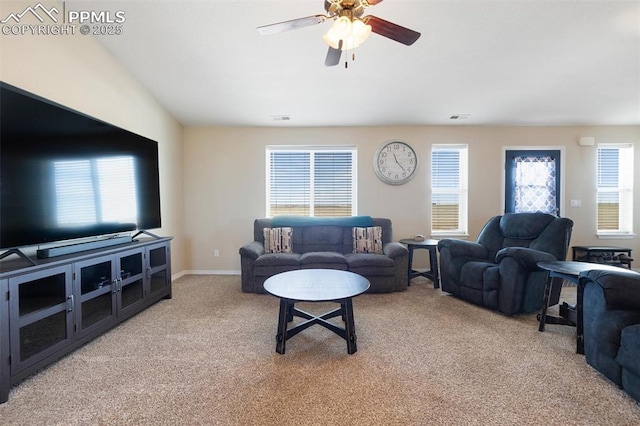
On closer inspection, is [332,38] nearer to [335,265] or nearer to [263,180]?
[335,265]

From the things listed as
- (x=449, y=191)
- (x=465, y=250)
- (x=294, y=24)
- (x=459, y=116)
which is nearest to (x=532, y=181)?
(x=449, y=191)

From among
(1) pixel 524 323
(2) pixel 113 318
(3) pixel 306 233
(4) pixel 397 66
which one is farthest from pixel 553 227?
(2) pixel 113 318

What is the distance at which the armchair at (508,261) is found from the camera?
104 inches

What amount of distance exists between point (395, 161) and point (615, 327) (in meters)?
3.18

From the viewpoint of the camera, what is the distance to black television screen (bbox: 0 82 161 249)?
5.83 ft

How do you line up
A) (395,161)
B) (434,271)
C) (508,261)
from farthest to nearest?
(395,161) → (434,271) → (508,261)

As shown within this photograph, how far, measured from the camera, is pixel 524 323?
254 centimetres

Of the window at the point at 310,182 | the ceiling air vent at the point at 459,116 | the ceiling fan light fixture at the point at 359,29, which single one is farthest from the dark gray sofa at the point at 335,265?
the ceiling fan light fixture at the point at 359,29

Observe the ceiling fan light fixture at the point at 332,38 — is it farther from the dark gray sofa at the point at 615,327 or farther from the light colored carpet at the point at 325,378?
the dark gray sofa at the point at 615,327

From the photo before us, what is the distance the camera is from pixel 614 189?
437 centimetres

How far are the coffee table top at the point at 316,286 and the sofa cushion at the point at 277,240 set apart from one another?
4.50 ft

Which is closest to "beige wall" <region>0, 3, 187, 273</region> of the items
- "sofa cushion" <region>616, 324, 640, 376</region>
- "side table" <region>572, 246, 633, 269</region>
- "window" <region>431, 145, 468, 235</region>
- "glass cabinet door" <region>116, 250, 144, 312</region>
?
"glass cabinet door" <region>116, 250, 144, 312</region>

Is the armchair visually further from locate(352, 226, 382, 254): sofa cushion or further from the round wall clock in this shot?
the round wall clock

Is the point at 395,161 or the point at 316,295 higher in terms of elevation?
the point at 395,161
